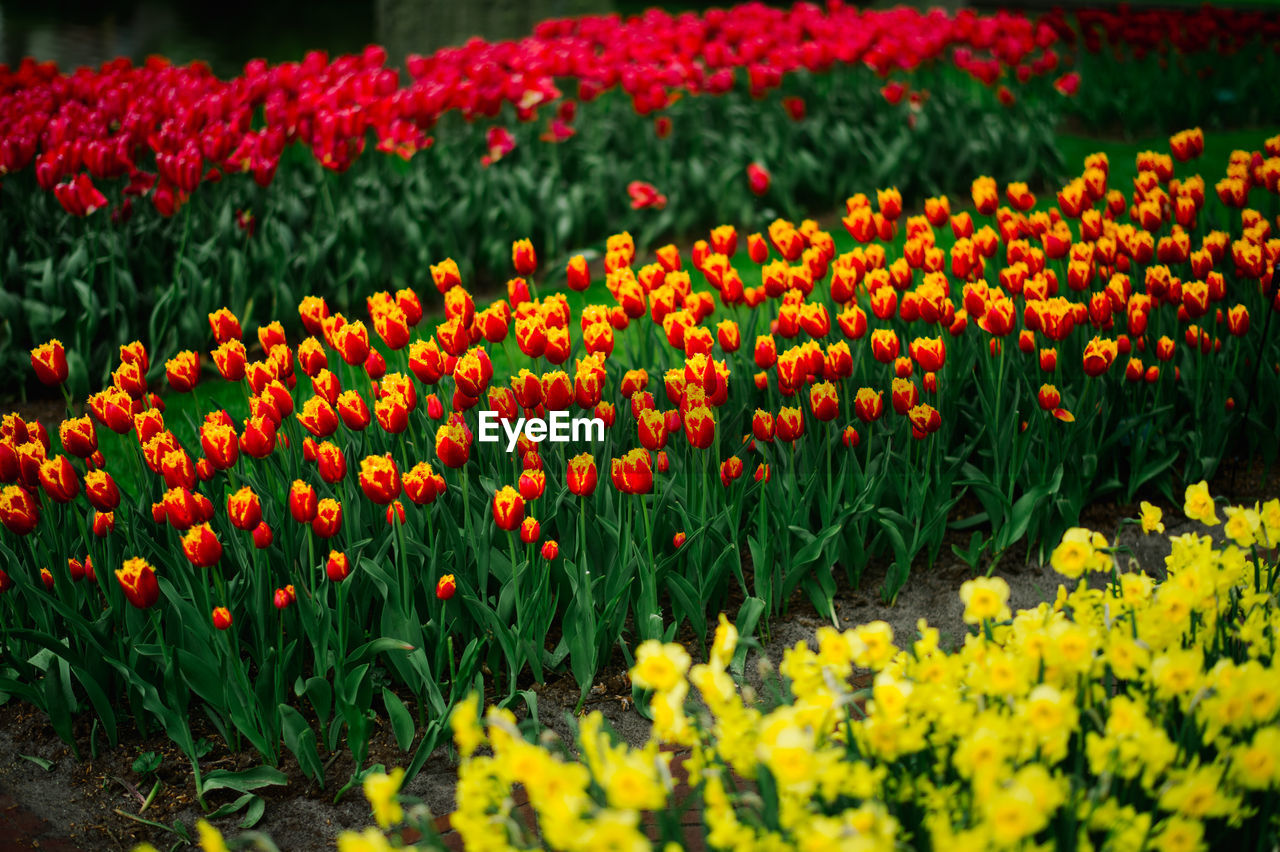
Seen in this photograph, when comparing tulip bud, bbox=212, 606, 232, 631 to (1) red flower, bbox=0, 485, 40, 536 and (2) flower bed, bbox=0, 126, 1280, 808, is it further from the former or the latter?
(1) red flower, bbox=0, 485, 40, 536

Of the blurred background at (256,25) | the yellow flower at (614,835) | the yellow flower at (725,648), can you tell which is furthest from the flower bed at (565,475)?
the blurred background at (256,25)

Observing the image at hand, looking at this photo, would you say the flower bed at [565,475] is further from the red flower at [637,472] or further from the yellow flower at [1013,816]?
the yellow flower at [1013,816]

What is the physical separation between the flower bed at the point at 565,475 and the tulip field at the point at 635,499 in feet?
0.05

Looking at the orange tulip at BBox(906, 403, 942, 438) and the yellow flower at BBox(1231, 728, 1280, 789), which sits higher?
the yellow flower at BBox(1231, 728, 1280, 789)

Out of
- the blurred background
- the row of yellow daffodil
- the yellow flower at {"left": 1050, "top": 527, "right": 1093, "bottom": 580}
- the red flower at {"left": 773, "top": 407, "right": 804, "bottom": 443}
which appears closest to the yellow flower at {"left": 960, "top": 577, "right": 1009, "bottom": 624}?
the row of yellow daffodil

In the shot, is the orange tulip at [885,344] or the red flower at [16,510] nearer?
the red flower at [16,510]

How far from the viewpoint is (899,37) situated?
8133mm

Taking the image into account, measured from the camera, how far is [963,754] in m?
1.71

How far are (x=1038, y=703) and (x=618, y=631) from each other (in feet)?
4.75

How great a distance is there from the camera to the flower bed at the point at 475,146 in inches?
207

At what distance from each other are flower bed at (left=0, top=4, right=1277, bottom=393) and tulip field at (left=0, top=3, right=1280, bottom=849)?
0.15 feet

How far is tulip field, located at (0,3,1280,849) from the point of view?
183 cm

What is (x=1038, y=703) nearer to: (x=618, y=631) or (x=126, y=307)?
(x=618, y=631)

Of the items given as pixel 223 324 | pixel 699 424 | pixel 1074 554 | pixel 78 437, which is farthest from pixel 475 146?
pixel 1074 554
